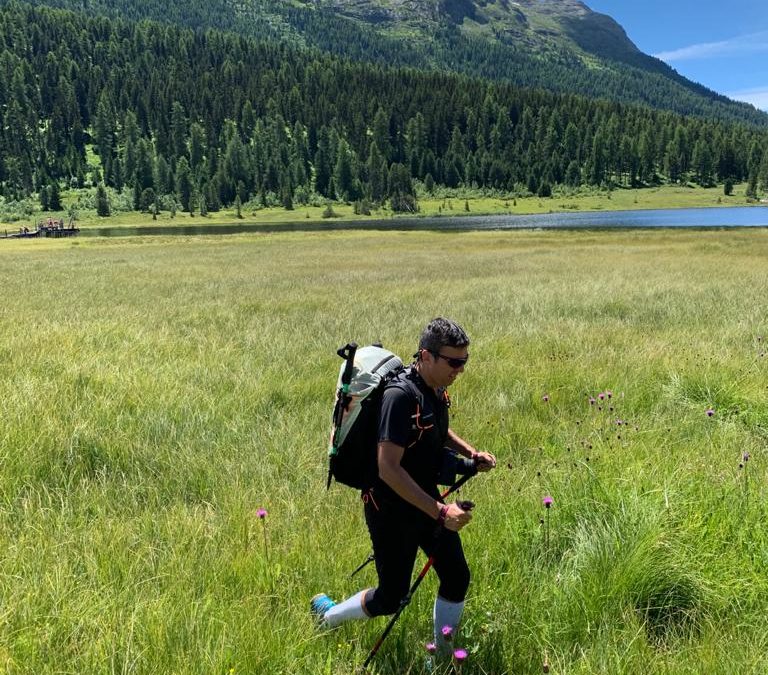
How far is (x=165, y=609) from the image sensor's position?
2906 mm

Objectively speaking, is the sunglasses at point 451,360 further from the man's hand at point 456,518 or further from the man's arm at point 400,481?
the man's hand at point 456,518

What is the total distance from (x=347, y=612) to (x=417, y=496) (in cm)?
87

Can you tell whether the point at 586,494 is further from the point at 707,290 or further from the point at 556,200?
Answer: the point at 556,200

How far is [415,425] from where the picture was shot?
2676mm

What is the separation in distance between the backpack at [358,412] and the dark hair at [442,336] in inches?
8.2

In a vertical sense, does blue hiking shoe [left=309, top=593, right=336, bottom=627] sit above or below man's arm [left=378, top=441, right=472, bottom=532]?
below

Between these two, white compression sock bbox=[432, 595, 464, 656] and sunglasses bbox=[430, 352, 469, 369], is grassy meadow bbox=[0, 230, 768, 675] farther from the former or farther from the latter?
sunglasses bbox=[430, 352, 469, 369]

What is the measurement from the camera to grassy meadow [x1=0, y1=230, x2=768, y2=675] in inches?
110

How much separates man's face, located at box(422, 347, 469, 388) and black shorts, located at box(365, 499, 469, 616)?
2.34 ft

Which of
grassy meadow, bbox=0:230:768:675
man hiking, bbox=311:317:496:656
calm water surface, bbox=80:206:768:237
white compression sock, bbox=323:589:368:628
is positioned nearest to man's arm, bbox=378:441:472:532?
man hiking, bbox=311:317:496:656

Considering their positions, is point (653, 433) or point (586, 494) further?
point (653, 433)

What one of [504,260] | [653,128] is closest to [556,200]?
[653,128]

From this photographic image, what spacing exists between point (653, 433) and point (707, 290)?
14.6 m

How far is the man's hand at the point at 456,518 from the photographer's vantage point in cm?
254
